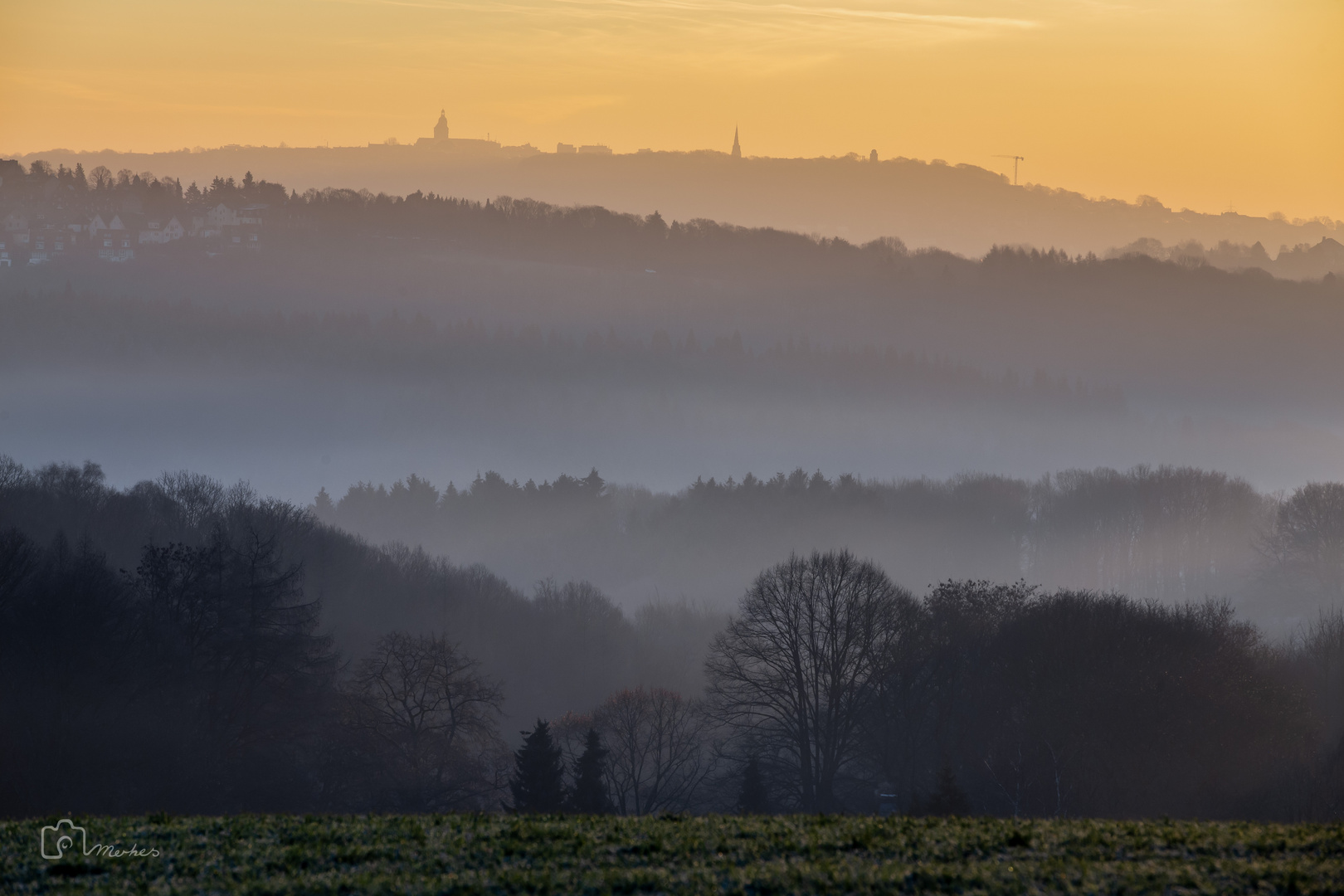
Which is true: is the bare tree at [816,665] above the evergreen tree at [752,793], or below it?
above

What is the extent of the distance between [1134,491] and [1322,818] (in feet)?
414

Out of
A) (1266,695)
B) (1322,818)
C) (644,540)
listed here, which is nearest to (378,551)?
(644,540)

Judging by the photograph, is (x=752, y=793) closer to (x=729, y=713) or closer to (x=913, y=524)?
(x=729, y=713)

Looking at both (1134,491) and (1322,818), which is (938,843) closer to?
(1322,818)

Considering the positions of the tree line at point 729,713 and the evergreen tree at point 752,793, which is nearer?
the evergreen tree at point 752,793

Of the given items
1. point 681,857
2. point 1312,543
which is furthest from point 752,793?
point 1312,543

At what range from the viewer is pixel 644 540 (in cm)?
16438

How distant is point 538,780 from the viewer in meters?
36.7

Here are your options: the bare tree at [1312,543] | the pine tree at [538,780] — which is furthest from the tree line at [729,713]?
the bare tree at [1312,543]

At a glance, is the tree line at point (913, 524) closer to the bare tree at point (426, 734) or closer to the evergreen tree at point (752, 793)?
the bare tree at point (426, 734)

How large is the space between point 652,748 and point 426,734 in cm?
1262

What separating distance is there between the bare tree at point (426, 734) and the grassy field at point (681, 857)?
94.4ft

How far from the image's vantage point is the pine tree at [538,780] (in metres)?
36.3

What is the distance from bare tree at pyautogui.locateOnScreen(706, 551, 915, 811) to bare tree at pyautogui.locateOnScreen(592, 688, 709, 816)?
2446mm
